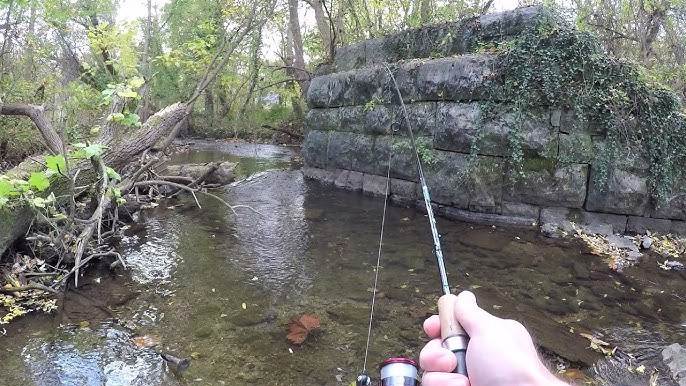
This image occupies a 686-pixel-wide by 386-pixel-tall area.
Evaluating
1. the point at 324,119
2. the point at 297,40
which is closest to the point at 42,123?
the point at 324,119

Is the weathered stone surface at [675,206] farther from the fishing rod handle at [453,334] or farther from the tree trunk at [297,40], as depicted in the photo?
the tree trunk at [297,40]

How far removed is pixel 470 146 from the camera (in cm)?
739

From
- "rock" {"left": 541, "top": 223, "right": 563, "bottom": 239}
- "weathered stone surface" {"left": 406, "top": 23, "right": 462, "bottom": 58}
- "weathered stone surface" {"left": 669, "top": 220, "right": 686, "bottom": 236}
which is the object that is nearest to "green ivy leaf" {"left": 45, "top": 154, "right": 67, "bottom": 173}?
"rock" {"left": 541, "top": 223, "right": 563, "bottom": 239}

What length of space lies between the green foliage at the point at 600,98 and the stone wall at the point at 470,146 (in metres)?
0.15

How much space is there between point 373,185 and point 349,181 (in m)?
0.77

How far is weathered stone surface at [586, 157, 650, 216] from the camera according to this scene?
6624 mm

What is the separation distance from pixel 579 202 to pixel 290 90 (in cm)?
1351

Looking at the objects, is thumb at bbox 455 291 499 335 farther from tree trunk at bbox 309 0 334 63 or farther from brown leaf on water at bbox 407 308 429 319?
tree trunk at bbox 309 0 334 63

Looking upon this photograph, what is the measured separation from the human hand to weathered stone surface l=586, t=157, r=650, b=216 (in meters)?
6.55

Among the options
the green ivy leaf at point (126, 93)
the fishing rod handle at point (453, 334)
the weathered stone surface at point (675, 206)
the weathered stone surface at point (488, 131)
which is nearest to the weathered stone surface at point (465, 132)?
the weathered stone surface at point (488, 131)

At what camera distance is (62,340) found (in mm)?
3363

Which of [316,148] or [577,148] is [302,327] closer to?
[577,148]

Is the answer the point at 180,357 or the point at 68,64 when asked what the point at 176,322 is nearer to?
the point at 180,357

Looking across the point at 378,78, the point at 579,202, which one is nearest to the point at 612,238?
the point at 579,202
